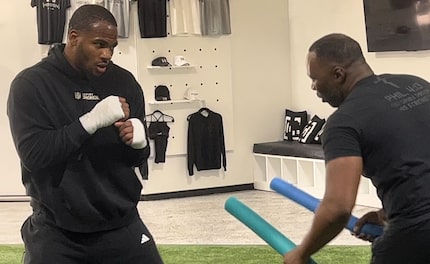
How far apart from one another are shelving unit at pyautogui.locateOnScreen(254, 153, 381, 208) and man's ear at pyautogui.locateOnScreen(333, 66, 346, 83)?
4.37 m

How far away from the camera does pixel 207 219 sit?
6406 millimetres

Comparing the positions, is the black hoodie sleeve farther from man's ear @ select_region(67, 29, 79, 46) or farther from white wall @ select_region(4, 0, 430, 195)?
white wall @ select_region(4, 0, 430, 195)

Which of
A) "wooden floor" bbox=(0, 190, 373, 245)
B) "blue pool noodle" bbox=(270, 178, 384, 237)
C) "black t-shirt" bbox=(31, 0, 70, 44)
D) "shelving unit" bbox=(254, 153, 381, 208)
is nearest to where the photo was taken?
"blue pool noodle" bbox=(270, 178, 384, 237)

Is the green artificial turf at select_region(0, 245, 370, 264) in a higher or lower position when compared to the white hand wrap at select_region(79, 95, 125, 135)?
lower

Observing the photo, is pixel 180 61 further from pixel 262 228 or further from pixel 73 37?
pixel 262 228

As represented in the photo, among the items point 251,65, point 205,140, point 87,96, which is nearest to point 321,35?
point 251,65

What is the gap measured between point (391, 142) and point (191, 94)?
212 inches

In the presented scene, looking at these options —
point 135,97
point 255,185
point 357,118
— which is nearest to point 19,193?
point 255,185

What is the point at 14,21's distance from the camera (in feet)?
24.9

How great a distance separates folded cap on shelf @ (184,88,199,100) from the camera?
741 cm

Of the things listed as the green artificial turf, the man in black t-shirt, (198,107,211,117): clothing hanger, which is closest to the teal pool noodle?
the man in black t-shirt

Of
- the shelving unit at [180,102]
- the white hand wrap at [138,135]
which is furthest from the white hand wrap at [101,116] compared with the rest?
the shelving unit at [180,102]

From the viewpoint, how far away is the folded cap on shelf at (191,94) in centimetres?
741

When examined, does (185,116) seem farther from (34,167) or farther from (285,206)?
(34,167)
